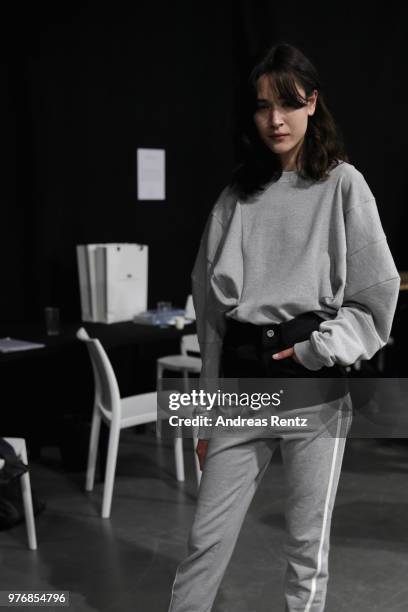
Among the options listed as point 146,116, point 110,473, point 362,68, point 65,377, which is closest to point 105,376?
point 110,473

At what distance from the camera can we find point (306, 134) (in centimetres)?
172

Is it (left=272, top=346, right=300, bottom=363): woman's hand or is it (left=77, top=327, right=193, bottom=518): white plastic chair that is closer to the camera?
(left=272, top=346, right=300, bottom=363): woman's hand

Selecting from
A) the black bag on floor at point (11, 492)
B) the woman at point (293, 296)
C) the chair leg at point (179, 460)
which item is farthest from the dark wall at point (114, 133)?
the woman at point (293, 296)

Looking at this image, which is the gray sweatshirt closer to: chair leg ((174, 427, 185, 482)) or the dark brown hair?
the dark brown hair

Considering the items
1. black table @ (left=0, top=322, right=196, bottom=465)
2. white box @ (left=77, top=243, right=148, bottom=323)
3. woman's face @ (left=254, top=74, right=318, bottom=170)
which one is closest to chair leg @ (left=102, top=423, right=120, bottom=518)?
black table @ (left=0, top=322, right=196, bottom=465)

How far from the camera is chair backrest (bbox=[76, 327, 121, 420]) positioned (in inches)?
125

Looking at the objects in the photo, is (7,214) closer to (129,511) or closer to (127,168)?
(127,168)

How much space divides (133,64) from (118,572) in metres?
2.94

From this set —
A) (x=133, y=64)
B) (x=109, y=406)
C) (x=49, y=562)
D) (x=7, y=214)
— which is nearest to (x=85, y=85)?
(x=133, y=64)

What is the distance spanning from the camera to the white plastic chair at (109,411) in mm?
3178

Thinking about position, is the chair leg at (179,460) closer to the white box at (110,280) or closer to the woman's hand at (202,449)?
the white box at (110,280)

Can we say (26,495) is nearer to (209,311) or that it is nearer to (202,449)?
(202,449)

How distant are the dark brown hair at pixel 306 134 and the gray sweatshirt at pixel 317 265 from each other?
0.03m

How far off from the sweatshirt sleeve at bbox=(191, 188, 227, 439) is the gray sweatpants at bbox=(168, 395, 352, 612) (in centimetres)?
14
